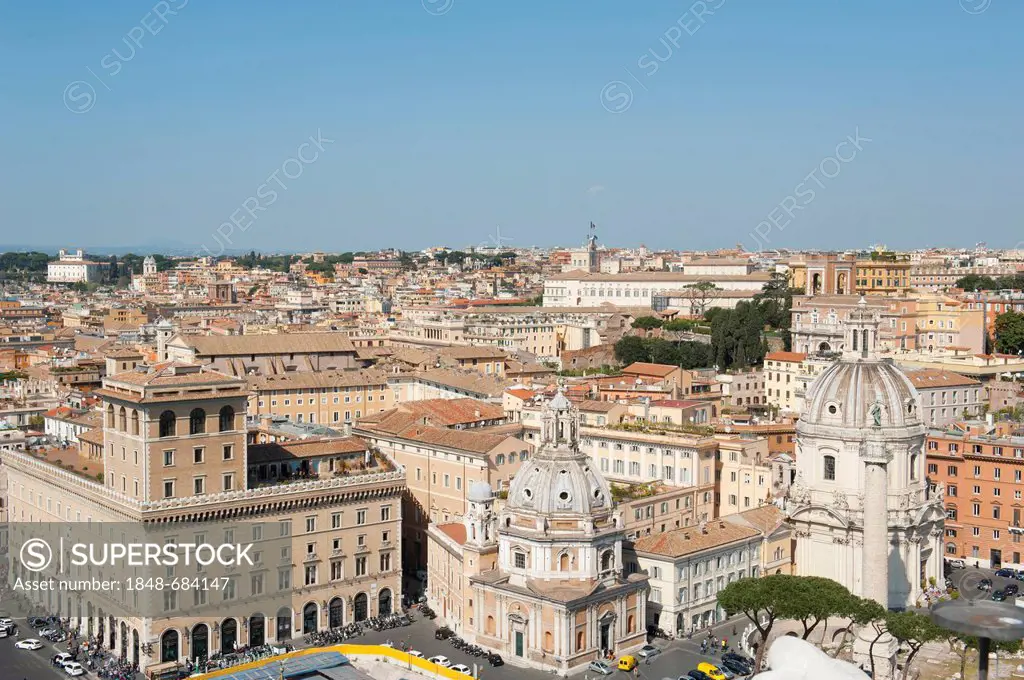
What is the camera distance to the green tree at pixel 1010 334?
83.6m

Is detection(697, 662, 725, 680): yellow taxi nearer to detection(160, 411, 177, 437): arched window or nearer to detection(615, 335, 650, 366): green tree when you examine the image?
detection(160, 411, 177, 437): arched window

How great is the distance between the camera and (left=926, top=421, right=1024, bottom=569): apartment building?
1992 inches

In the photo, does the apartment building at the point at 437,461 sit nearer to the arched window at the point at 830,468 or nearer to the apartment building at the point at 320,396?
the arched window at the point at 830,468

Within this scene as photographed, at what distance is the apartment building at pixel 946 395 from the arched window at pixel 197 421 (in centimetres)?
3774

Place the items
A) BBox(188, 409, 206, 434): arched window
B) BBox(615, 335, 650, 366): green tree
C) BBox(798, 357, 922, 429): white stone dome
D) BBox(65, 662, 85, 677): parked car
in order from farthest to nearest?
BBox(615, 335, 650, 366): green tree
BBox(798, 357, 922, 429): white stone dome
BBox(188, 409, 206, 434): arched window
BBox(65, 662, 85, 677): parked car

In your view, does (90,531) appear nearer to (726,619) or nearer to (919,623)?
(726,619)

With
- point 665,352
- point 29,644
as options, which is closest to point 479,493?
point 29,644

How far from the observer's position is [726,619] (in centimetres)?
4456

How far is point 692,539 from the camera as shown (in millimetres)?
44062

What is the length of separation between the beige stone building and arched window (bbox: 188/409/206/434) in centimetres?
5

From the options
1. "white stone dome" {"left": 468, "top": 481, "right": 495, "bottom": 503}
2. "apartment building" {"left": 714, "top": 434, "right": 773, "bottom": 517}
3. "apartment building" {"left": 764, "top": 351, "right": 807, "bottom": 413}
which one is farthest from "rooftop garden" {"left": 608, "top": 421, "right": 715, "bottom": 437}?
"apartment building" {"left": 764, "top": 351, "right": 807, "bottom": 413}

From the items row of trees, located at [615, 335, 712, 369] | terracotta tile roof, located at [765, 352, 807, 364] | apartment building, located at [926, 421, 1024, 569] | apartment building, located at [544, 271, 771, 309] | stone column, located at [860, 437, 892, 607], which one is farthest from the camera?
apartment building, located at [544, 271, 771, 309]

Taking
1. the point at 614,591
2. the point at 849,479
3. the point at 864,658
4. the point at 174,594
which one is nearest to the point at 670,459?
the point at 849,479

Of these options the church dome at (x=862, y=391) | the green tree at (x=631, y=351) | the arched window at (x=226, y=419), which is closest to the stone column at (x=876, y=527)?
the church dome at (x=862, y=391)
